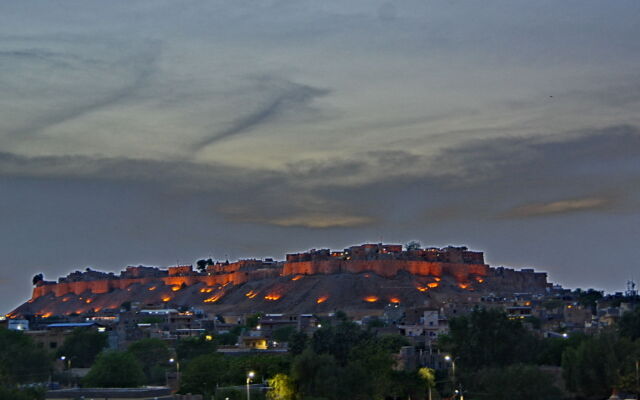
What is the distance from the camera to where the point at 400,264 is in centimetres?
18712

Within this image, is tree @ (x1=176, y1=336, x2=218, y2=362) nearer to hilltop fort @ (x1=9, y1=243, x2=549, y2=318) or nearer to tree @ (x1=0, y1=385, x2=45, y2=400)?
tree @ (x1=0, y1=385, x2=45, y2=400)

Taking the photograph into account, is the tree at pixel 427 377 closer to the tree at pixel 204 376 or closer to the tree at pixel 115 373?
the tree at pixel 204 376

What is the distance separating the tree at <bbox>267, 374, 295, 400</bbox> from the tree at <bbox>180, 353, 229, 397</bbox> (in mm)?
5478

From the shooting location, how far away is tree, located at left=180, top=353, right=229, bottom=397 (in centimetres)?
5703

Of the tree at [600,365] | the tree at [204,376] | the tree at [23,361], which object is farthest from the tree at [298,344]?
the tree at [23,361]

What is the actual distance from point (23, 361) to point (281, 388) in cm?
2223

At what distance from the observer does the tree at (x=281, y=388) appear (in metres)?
50.4

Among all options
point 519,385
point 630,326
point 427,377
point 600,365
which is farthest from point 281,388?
point 630,326

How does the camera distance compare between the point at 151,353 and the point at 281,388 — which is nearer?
the point at 281,388

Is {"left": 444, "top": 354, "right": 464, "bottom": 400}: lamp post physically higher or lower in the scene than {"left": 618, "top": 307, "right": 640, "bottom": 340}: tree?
lower

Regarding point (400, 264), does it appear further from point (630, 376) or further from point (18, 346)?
point (630, 376)

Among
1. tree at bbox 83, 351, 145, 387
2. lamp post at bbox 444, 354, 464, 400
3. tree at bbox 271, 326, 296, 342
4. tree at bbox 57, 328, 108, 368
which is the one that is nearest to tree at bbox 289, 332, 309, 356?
lamp post at bbox 444, 354, 464, 400

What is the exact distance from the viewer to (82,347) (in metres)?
79.6

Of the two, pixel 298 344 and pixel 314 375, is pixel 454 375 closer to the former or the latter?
pixel 298 344
